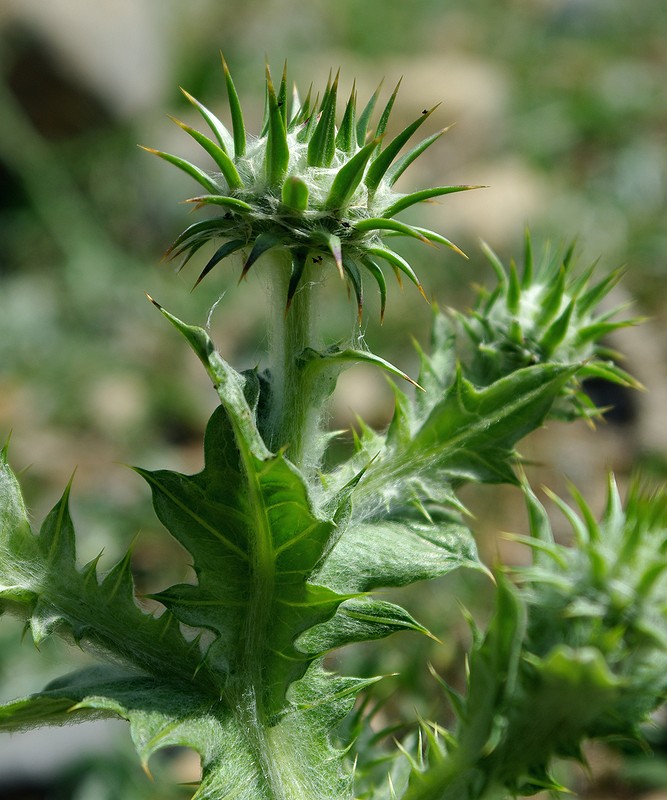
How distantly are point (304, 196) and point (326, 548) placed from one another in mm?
661

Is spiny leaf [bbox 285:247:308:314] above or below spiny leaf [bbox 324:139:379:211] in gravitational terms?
below

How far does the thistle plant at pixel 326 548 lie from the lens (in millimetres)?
1456

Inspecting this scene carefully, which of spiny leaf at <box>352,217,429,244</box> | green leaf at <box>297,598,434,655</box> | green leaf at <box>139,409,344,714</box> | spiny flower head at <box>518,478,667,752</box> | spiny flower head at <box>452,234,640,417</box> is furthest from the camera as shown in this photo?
spiny flower head at <box>452,234,640,417</box>

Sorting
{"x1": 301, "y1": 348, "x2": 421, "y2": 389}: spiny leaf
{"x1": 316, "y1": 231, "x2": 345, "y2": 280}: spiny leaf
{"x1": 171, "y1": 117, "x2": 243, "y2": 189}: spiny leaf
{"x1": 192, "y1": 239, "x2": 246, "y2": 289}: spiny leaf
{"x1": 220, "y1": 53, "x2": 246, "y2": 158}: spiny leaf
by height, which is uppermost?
{"x1": 220, "y1": 53, "x2": 246, "y2": 158}: spiny leaf

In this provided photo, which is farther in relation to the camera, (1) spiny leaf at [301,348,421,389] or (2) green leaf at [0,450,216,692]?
(2) green leaf at [0,450,216,692]

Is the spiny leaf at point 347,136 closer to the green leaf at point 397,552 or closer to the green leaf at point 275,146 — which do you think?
the green leaf at point 275,146

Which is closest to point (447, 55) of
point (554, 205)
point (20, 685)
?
point (554, 205)

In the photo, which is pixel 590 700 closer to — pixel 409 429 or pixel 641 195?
pixel 409 429

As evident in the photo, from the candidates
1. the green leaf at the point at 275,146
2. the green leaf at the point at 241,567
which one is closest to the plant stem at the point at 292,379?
the green leaf at the point at 241,567

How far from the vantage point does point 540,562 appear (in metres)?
1.55

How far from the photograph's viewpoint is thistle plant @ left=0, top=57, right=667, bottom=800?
4.78 ft

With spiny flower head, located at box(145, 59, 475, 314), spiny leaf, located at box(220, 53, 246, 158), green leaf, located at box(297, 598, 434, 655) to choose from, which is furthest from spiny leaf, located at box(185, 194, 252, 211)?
green leaf, located at box(297, 598, 434, 655)

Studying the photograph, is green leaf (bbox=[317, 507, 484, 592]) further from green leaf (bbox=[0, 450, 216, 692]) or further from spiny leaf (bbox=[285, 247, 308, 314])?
spiny leaf (bbox=[285, 247, 308, 314])

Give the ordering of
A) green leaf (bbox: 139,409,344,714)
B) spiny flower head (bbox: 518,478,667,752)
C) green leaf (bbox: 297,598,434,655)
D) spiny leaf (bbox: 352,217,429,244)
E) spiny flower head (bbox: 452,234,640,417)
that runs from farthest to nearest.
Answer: spiny flower head (bbox: 452,234,640,417), green leaf (bbox: 297,598,434,655), green leaf (bbox: 139,409,344,714), spiny leaf (bbox: 352,217,429,244), spiny flower head (bbox: 518,478,667,752)
